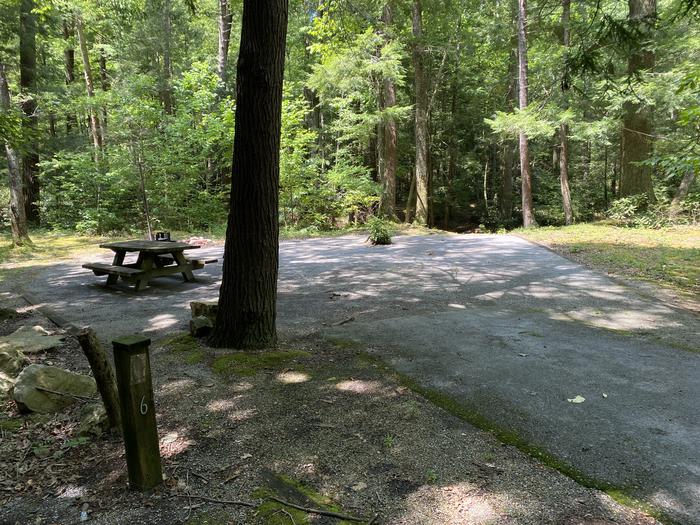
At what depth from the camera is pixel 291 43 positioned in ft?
77.8

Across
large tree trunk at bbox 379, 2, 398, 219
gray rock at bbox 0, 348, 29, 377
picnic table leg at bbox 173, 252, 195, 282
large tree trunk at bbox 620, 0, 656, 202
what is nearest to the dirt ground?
gray rock at bbox 0, 348, 29, 377

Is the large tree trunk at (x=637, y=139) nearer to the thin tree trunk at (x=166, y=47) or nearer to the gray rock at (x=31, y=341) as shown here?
the gray rock at (x=31, y=341)

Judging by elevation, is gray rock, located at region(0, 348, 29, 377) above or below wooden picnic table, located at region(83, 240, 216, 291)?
below

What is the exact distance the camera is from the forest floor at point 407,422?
6.93 feet

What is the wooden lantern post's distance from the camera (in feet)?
6.87

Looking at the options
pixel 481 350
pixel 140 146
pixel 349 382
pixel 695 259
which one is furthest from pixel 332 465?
pixel 140 146

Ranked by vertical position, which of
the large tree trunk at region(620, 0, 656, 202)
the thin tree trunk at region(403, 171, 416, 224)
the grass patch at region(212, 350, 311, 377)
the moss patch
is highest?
the large tree trunk at region(620, 0, 656, 202)

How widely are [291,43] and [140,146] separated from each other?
40.2 feet

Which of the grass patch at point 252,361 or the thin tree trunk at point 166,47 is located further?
the thin tree trunk at point 166,47

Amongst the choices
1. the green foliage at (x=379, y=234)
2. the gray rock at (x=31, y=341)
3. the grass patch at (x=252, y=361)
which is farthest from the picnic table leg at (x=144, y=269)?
the green foliage at (x=379, y=234)

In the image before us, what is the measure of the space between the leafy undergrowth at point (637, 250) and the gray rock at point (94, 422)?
759cm

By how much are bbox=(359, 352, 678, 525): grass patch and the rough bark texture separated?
2.02m

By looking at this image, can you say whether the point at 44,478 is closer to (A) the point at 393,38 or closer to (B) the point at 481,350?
(B) the point at 481,350

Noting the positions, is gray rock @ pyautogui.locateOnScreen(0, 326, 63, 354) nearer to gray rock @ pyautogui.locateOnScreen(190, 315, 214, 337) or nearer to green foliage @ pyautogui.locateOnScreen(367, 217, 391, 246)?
gray rock @ pyautogui.locateOnScreen(190, 315, 214, 337)
